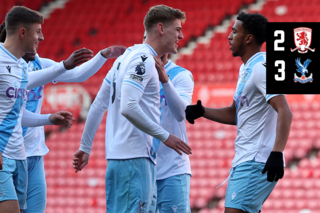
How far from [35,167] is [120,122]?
1.29 meters

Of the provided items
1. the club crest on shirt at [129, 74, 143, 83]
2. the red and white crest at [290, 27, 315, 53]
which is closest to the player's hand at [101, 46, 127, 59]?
the club crest on shirt at [129, 74, 143, 83]

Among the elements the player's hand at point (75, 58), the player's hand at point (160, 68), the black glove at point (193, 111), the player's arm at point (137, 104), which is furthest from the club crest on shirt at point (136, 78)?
the player's hand at point (75, 58)

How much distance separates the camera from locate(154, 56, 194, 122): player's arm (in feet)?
9.46

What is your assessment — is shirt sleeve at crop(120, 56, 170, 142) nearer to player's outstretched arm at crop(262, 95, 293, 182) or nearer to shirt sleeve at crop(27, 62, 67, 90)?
player's outstretched arm at crop(262, 95, 293, 182)

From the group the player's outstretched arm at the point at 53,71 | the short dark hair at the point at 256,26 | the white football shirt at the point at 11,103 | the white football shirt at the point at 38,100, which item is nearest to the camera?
the white football shirt at the point at 11,103

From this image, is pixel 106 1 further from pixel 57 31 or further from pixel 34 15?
pixel 34 15

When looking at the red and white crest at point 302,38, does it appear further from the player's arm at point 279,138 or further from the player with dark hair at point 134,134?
the player with dark hair at point 134,134

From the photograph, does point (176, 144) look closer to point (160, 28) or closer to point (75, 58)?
point (160, 28)

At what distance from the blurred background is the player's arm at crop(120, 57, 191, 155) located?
5.01 m

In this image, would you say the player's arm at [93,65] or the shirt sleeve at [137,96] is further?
the player's arm at [93,65]

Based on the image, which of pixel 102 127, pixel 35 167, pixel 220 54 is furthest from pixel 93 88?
pixel 35 167

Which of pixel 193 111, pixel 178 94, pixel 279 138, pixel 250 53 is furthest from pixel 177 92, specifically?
pixel 279 138

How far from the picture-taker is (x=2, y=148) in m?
2.90

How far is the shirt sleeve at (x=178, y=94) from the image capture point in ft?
9.82
